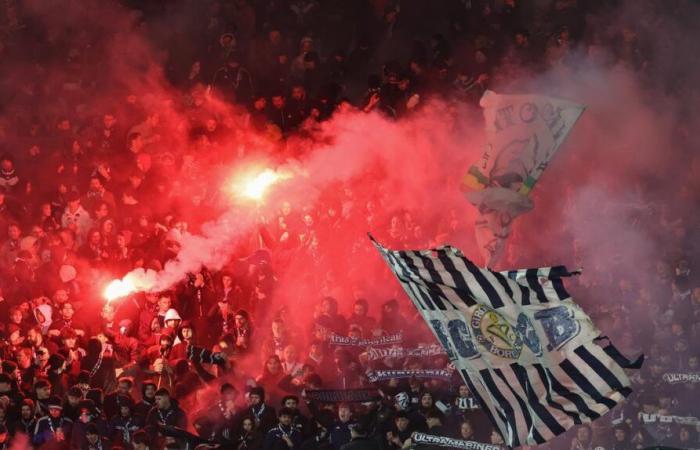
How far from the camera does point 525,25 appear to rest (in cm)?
1331

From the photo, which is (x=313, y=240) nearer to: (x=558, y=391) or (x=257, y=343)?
(x=257, y=343)

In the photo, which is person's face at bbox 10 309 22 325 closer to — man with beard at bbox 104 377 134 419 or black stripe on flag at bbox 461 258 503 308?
man with beard at bbox 104 377 134 419

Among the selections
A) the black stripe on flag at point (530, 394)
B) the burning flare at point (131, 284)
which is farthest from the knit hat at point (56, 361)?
the black stripe on flag at point (530, 394)

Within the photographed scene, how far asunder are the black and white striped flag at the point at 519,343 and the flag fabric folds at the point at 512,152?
15.2ft

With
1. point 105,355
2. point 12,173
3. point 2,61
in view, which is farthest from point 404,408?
point 2,61

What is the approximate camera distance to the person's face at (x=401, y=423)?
832 cm

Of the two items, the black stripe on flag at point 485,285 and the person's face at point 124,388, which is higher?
the person's face at point 124,388

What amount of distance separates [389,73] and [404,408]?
5.38 meters

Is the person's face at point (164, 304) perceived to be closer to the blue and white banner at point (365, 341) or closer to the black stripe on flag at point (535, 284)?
the blue and white banner at point (365, 341)

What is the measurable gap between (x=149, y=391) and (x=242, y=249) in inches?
116

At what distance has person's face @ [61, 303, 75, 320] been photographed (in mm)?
10055

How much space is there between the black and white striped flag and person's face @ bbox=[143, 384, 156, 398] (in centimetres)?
438

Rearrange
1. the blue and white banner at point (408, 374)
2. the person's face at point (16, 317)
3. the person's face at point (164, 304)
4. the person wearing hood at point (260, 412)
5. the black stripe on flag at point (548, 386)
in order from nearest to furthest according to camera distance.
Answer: the black stripe on flag at point (548, 386) < the person wearing hood at point (260, 412) < the blue and white banner at point (408, 374) < the person's face at point (16, 317) < the person's face at point (164, 304)

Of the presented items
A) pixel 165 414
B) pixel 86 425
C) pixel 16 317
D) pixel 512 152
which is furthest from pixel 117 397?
pixel 512 152
